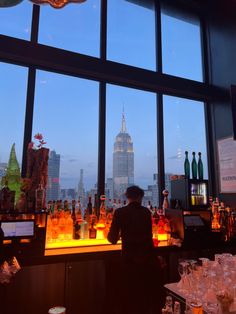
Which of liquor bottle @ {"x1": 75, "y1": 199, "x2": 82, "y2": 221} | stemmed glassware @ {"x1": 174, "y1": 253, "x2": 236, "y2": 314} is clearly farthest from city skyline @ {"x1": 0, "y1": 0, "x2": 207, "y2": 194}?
stemmed glassware @ {"x1": 174, "y1": 253, "x2": 236, "y2": 314}

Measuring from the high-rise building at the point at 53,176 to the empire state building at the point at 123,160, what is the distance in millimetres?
825

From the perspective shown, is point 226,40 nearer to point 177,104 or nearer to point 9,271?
point 177,104

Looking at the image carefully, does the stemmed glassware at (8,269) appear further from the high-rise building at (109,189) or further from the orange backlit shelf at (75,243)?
the high-rise building at (109,189)

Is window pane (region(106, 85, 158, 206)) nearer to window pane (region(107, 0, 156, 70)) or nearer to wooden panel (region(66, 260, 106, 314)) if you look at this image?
window pane (region(107, 0, 156, 70))

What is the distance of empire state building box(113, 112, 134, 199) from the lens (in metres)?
3.65

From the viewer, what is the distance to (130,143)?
3.77 meters

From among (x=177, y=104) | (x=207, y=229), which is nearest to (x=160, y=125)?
(x=177, y=104)

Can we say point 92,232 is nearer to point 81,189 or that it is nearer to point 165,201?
point 81,189

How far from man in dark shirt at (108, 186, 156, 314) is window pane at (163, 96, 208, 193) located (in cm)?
168

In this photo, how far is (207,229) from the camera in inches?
117

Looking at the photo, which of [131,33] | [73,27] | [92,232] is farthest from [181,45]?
[92,232]

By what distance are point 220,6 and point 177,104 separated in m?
1.96

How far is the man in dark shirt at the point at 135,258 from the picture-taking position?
91.9 inches

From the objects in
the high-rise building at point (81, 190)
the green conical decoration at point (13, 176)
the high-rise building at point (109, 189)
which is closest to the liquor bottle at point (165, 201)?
the high-rise building at point (109, 189)
